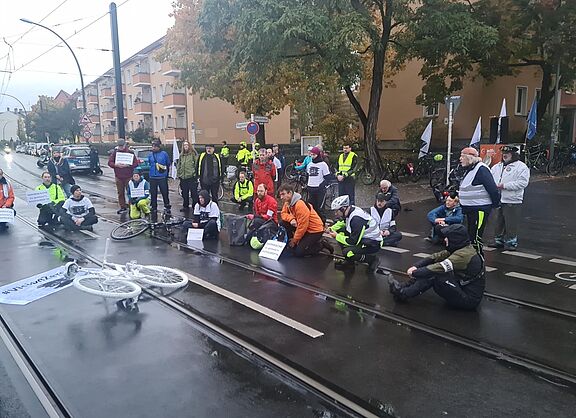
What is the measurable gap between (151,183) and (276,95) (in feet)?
47.5

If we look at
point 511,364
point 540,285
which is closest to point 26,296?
point 511,364

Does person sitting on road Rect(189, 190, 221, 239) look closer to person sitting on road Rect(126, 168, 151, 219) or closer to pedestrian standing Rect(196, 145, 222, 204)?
person sitting on road Rect(126, 168, 151, 219)

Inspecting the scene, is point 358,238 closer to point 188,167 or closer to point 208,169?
point 208,169

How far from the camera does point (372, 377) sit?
4230 mm

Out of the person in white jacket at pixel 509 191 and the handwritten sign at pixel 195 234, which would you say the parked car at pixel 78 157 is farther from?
the person in white jacket at pixel 509 191

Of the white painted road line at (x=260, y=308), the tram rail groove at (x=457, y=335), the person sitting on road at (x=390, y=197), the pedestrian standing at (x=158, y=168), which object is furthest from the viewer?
the pedestrian standing at (x=158, y=168)

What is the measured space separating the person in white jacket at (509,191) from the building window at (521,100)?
952 inches

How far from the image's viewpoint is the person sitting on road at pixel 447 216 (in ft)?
30.2

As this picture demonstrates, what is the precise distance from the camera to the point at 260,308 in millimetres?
6008

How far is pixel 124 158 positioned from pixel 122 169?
0.43m

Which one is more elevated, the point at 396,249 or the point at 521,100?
the point at 521,100

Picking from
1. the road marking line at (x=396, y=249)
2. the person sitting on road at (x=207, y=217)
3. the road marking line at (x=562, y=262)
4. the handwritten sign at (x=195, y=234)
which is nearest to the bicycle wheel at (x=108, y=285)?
the handwritten sign at (x=195, y=234)

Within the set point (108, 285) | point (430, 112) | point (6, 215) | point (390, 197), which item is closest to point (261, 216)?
point (390, 197)

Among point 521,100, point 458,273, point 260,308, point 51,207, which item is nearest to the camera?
point 458,273
